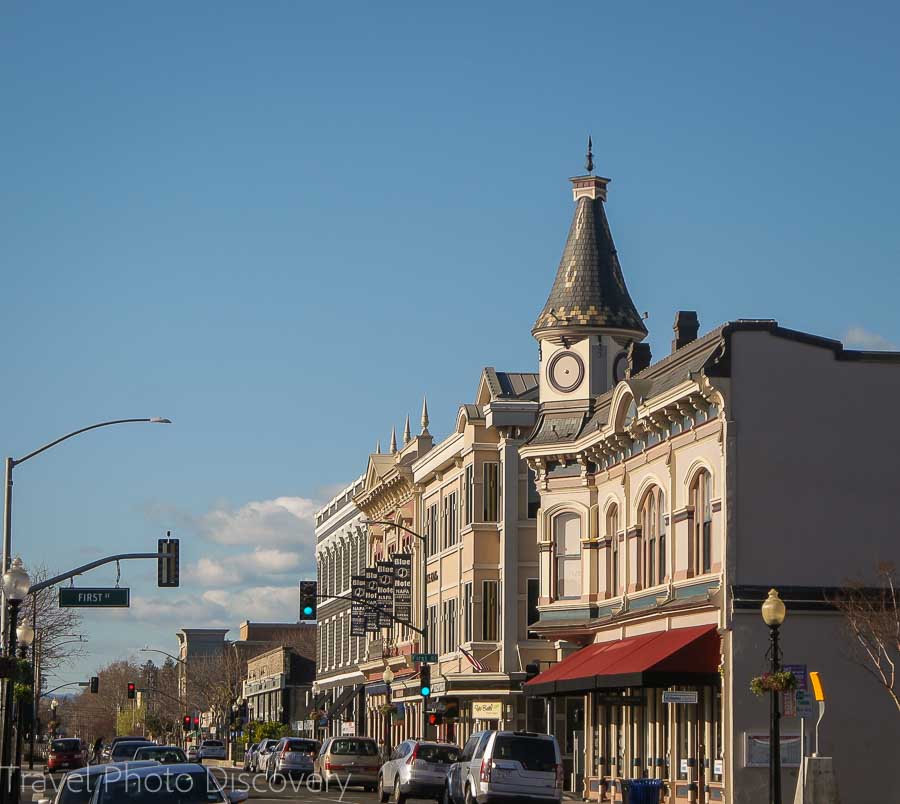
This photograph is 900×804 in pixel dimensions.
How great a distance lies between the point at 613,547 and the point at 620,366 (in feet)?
24.5

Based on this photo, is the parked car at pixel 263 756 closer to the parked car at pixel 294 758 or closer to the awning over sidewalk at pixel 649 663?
the parked car at pixel 294 758

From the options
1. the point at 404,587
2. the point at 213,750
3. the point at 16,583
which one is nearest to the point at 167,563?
the point at 16,583

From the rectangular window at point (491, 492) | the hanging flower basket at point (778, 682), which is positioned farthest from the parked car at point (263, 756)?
the hanging flower basket at point (778, 682)

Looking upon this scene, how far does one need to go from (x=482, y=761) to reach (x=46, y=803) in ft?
39.7

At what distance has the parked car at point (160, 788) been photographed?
1831 cm

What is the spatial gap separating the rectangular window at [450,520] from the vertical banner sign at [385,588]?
762cm

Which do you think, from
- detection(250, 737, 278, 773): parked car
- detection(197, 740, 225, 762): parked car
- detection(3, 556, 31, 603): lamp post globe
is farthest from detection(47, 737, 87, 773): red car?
detection(197, 740, 225, 762): parked car

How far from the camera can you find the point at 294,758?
5775cm

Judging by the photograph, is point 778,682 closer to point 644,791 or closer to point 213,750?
point 644,791

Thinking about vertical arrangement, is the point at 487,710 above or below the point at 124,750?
above

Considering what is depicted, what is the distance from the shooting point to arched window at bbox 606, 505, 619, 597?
47.3 m

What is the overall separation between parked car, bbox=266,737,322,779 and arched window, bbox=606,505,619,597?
14.5m

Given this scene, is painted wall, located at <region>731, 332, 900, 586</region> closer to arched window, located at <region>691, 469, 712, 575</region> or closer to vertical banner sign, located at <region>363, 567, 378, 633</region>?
arched window, located at <region>691, 469, 712, 575</region>

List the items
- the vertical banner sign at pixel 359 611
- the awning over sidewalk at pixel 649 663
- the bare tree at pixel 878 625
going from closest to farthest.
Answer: the bare tree at pixel 878 625 < the awning over sidewalk at pixel 649 663 < the vertical banner sign at pixel 359 611
